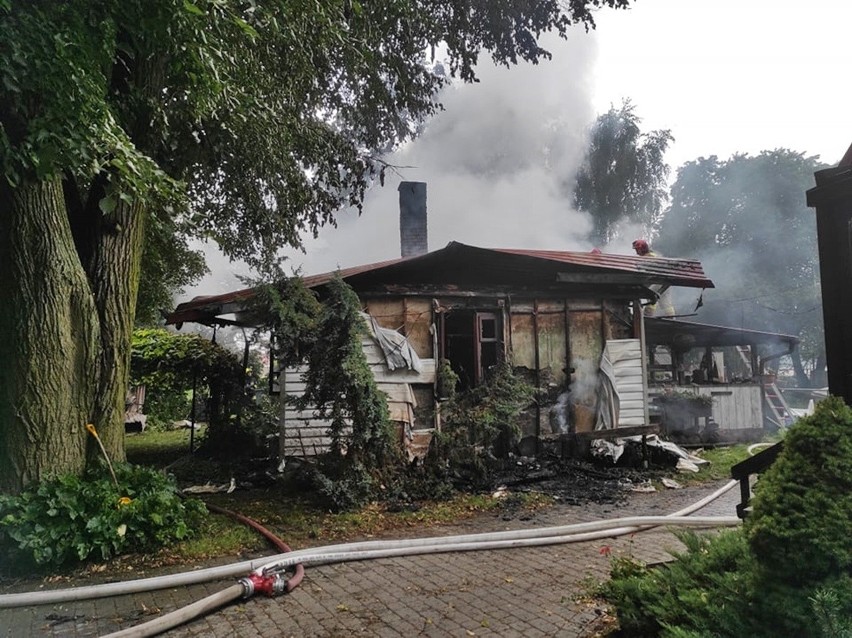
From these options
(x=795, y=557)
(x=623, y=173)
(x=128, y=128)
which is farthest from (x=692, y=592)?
(x=623, y=173)

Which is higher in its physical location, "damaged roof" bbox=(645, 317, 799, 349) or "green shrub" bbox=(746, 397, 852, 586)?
"damaged roof" bbox=(645, 317, 799, 349)

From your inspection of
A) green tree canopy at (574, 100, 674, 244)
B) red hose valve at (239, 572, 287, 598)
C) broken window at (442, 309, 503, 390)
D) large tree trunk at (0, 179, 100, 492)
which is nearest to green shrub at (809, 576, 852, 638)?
red hose valve at (239, 572, 287, 598)

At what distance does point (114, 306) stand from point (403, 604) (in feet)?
14.5

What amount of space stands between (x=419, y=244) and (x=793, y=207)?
103 feet

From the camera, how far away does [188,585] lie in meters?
4.40

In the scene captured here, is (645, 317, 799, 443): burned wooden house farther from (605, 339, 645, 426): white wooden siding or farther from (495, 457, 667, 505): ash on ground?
(495, 457, 667, 505): ash on ground

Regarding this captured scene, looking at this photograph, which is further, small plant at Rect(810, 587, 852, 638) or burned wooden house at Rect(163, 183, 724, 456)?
burned wooden house at Rect(163, 183, 724, 456)

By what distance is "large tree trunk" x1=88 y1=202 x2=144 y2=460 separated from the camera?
223 inches

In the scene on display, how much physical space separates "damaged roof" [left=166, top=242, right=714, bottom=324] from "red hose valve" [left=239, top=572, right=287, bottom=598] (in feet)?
16.4

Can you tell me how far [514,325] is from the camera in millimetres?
9867

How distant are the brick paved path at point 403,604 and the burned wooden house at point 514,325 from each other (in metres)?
3.99

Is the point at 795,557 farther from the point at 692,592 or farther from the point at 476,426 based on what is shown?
the point at 476,426

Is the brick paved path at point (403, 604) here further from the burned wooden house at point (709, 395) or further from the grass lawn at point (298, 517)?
the burned wooden house at point (709, 395)

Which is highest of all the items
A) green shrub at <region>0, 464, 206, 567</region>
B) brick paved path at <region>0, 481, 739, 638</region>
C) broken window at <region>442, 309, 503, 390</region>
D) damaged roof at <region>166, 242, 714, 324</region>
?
damaged roof at <region>166, 242, 714, 324</region>
